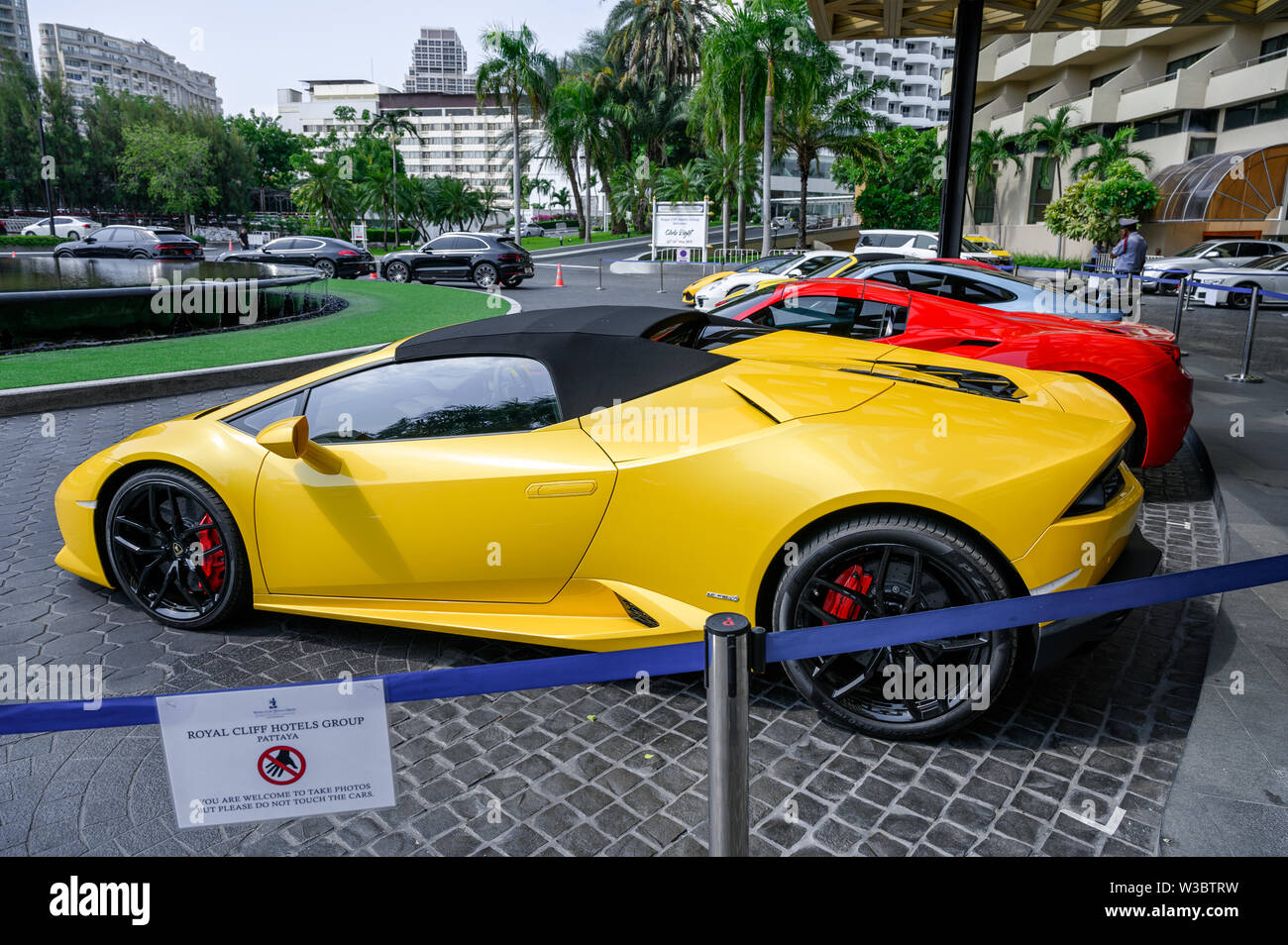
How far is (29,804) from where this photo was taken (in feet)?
9.14

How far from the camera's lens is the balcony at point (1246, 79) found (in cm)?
3097

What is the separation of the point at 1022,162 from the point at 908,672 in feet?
166

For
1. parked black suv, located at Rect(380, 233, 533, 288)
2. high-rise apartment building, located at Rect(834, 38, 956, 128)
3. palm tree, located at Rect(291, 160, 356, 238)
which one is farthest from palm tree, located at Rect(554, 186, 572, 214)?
parked black suv, located at Rect(380, 233, 533, 288)

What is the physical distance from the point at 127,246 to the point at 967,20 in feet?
83.4

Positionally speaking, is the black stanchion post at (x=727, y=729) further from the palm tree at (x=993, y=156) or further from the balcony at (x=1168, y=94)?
the palm tree at (x=993, y=156)

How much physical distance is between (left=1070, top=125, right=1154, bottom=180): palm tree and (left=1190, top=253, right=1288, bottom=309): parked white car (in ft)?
53.0

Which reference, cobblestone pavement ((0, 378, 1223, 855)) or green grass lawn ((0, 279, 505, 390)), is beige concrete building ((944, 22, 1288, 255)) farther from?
cobblestone pavement ((0, 378, 1223, 855))

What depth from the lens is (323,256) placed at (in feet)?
90.2

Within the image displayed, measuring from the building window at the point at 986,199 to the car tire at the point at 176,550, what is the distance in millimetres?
52379

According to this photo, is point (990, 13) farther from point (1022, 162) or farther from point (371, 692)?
point (1022, 162)

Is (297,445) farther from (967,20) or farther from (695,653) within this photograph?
(967,20)

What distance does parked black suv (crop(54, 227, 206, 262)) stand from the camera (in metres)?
27.0
